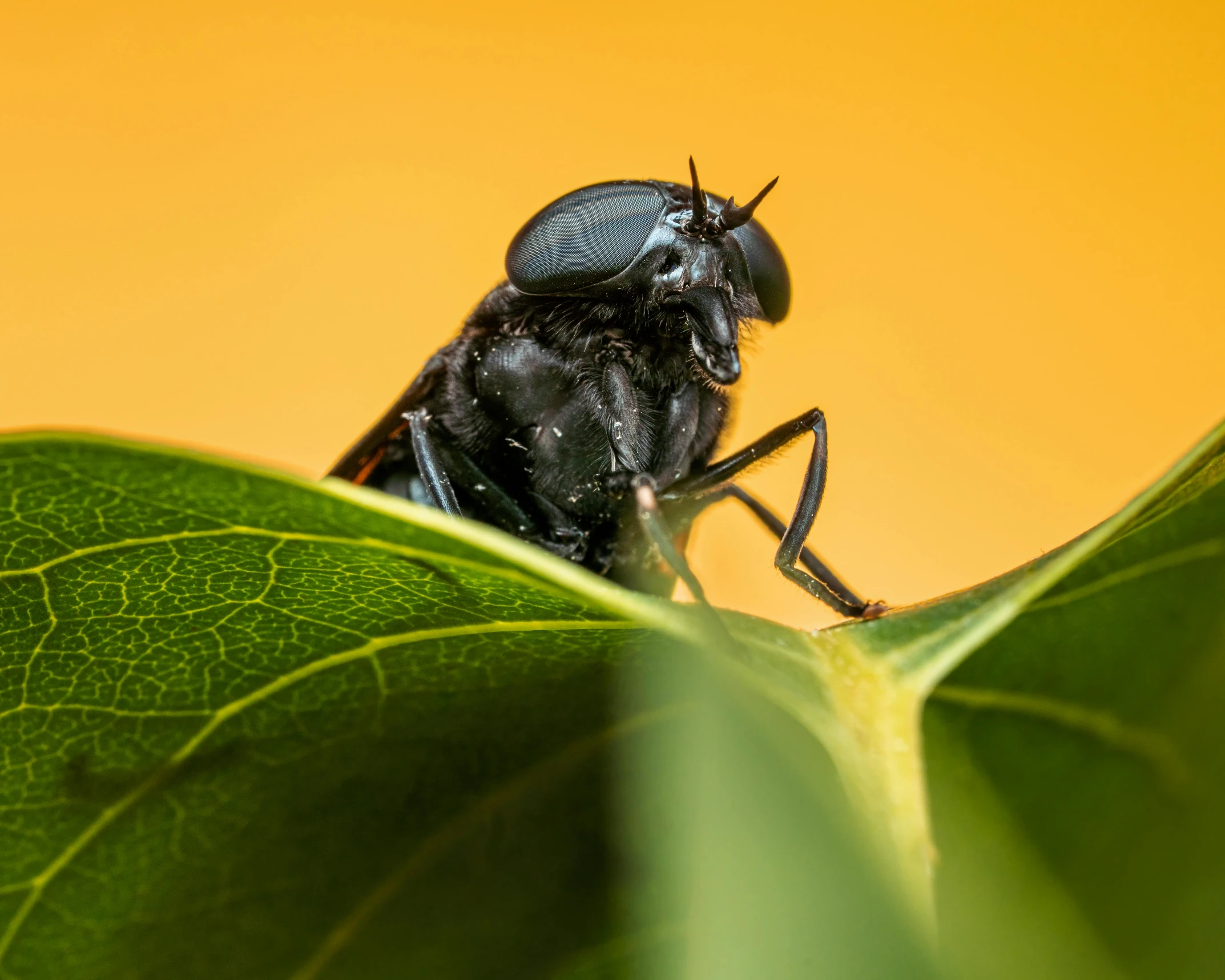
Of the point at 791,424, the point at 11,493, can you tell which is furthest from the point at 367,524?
the point at 791,424

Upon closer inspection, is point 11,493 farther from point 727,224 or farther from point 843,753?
point 727,224

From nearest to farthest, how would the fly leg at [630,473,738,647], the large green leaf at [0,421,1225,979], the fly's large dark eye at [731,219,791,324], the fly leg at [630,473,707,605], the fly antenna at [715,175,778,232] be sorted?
1. the large green leaf at [0,421,1225,979]
2. the fly leg at [630,473,738,647]
3. the fly leg at [630,473,707,605]
4. the fly antenna at [715,175,778,232]
5. the fly's large dark eye at [731,219,791,324]

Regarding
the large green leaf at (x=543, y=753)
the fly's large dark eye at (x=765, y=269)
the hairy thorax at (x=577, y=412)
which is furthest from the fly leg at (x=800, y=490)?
the large green leaf at (x=543, y=753)

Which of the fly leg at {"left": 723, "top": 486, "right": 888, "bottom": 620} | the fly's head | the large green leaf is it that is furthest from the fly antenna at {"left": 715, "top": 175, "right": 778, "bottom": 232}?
the large green leaf

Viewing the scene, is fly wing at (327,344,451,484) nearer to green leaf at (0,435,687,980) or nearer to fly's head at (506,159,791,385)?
fly's head at (506,159,791,385)

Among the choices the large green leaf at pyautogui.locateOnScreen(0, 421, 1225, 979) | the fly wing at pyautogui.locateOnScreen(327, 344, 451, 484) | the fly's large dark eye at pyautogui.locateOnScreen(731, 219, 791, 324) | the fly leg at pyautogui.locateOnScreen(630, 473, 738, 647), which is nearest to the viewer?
the large green leaf at pyautogui.locateOnScreen(0, 421, 1225, 979)

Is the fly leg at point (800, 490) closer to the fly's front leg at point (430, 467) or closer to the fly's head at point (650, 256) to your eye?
the fly's head at point (650, 256)
